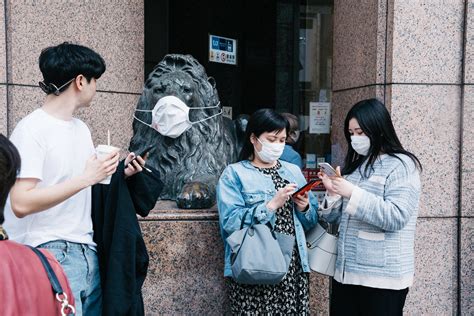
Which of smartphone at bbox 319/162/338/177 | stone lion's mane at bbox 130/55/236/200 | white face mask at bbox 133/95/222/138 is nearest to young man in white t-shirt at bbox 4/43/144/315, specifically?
smartphone at bbox 319/162/338/177

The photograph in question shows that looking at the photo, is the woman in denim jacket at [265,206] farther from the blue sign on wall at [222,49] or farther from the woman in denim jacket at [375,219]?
the blue sign on wall at [222,49]

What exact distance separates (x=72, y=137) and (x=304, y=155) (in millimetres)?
5227

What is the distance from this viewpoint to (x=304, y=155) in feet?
25.1

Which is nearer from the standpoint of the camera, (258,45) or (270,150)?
(270,150)

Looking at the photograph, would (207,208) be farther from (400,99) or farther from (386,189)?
(400,99)

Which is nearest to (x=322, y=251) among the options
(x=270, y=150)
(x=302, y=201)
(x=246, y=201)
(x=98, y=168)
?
(x=302, y=201)

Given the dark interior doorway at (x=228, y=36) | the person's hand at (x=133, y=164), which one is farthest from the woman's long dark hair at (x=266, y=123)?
the dark interior doorway at (x=228, y=36)

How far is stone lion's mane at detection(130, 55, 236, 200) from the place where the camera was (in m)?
4.59

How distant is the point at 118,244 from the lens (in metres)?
2.90

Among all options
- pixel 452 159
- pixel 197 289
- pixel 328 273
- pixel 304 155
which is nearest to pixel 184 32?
pixel 304 155

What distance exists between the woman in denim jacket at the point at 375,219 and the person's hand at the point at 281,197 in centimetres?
21

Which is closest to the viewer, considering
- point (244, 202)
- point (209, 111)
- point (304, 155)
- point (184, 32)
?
point (244, 202)

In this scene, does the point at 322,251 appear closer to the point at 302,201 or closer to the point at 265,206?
the point at 302,201

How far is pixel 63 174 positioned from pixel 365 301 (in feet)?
5.96
